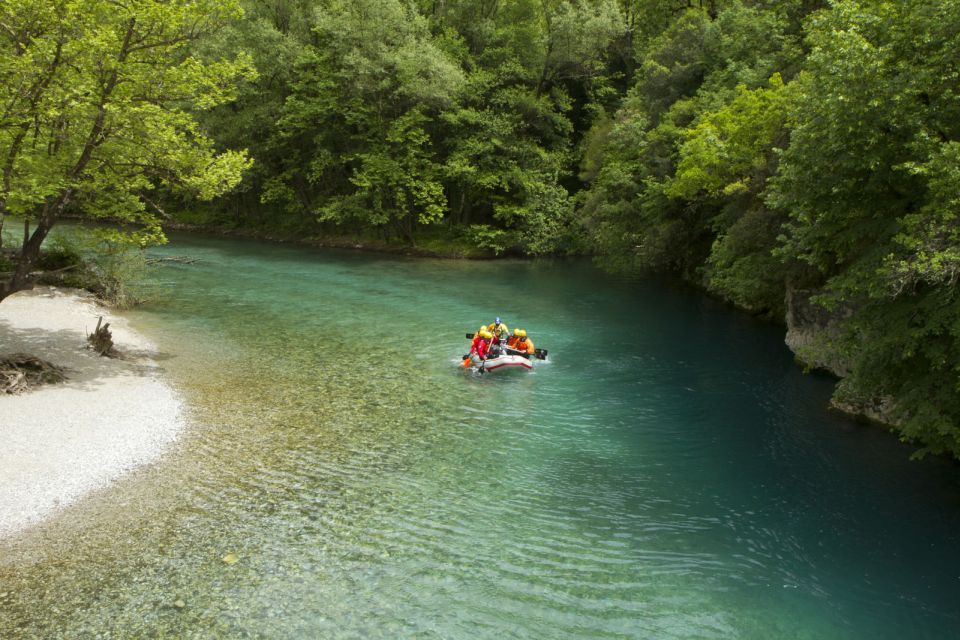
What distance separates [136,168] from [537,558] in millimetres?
15060

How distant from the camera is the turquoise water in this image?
938cm

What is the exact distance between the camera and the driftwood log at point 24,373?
15.4m

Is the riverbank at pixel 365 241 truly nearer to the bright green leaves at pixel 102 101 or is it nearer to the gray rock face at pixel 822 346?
the gray rock face at pixel 822 346

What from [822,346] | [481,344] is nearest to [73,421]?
[481,344]

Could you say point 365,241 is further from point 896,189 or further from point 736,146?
point 896,189

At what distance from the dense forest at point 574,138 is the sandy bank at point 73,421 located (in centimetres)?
384

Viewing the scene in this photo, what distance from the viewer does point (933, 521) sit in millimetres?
12250

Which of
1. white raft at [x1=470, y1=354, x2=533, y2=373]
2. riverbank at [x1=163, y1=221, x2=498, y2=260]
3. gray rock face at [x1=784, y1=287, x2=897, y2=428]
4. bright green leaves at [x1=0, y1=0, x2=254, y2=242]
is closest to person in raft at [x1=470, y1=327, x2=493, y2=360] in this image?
white raft at [x1=470, y1=354, x2=533, y2=373]

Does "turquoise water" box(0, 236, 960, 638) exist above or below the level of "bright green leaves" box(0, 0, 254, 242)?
below

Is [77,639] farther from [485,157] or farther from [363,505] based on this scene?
[485,157]

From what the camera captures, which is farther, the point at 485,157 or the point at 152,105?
the point at 485,157

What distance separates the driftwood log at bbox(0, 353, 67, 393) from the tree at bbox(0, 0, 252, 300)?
Answer: 6.10 ft

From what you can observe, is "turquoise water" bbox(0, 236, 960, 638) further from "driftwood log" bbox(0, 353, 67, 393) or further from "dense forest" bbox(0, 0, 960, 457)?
"driftwood log" bbox(0, 353, 67, 393)

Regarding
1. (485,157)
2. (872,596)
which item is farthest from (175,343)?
(485,157)
